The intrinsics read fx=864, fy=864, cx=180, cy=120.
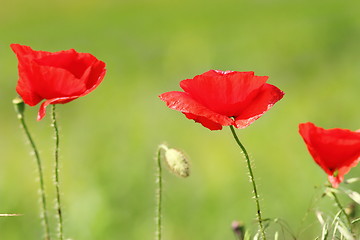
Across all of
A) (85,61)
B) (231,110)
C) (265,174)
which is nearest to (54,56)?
(85,61)

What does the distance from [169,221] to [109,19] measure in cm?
578

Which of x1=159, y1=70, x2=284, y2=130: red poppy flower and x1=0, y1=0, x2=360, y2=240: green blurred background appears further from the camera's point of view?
x1=0, y1=0, x2=360, y2=240: green blurred background

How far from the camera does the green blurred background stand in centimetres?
282

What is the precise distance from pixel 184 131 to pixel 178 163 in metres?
2.77

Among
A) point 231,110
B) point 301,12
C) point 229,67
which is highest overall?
point 301,12

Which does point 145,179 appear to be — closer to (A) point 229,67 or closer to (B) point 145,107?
(B) point 145,107

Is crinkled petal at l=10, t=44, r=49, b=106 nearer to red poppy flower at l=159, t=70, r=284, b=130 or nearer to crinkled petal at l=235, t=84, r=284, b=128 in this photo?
red poppy flower at l=159, t=70, r=284, b=130

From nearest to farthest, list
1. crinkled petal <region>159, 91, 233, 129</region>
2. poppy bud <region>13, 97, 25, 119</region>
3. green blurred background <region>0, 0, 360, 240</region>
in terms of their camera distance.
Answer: crinkled petal <region>159, 91, 233, 129</region> < poppy bud <region>13, 97, 25, 119</region> < green blurred background <region>0, 0, 360, 240</region>

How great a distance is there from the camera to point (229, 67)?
522 cm

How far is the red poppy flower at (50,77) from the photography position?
128cm

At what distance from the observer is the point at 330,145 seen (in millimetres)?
1226

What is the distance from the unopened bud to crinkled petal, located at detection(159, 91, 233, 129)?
76 millimetres

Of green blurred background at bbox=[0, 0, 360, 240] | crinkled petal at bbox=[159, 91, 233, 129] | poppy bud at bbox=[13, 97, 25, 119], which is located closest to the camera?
crinkled petal at bbox=[159, 91, 233, 129]

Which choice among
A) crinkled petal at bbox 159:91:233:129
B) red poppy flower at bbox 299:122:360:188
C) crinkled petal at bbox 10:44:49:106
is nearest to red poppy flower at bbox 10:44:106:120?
crinkled petal at bbox 10:44:49:106
